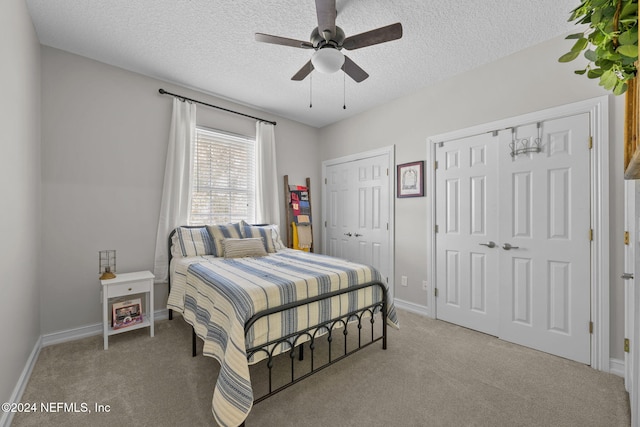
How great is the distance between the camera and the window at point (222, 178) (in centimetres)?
369

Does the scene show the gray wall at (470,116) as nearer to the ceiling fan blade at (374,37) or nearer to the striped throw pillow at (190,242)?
the ceiling fan blade at (374,37)

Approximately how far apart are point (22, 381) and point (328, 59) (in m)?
3.27

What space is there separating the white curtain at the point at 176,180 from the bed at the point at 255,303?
0.16m

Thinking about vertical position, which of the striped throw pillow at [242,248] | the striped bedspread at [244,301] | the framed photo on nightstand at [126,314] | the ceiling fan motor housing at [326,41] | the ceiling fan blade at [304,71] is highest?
the ceiling fan motor housing at [326,41]

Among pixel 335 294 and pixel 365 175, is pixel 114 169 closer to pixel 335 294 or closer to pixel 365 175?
pixel 335 294

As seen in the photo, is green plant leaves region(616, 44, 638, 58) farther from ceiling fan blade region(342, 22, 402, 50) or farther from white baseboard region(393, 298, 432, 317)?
white baseboard region(393, 298, 432, 317)

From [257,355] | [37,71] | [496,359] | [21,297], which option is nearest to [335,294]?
[257,355]

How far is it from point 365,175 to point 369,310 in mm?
2351

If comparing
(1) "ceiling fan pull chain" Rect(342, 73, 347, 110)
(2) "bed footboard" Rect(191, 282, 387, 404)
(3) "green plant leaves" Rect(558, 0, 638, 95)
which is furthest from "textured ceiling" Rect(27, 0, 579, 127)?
(2) "bed footboard" Rect(191, 282, 387, 404)

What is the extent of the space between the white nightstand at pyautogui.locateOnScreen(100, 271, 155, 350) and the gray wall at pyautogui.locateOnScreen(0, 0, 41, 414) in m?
0.49

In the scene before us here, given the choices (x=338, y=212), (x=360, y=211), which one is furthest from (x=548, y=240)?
(x=338, y=212)

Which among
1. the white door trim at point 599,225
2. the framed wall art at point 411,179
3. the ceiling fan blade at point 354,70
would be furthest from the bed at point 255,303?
Result: the ceiling fan blade at point 354,70

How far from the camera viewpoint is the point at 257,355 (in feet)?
5.77

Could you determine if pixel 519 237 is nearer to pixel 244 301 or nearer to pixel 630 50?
pixel 630 50
